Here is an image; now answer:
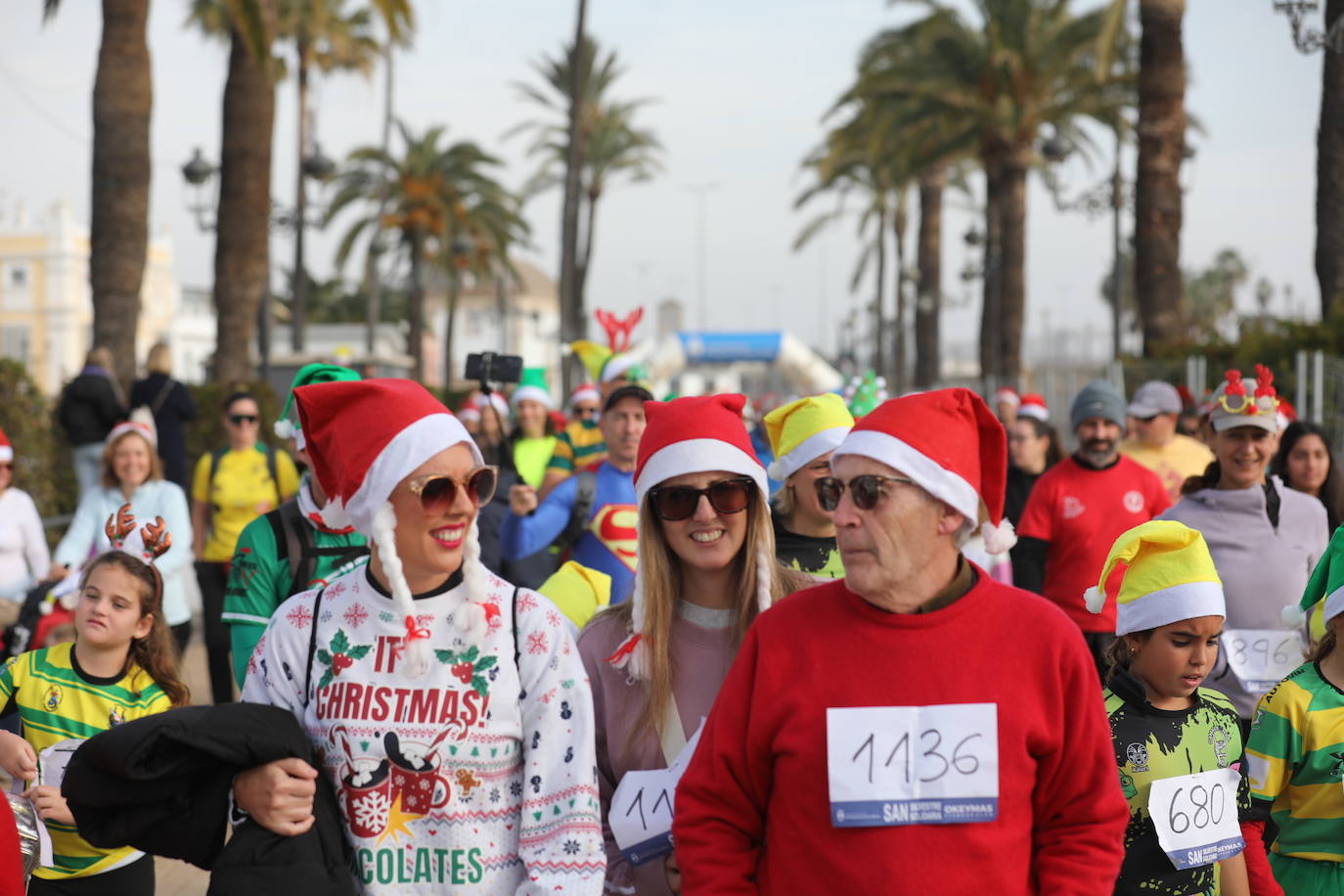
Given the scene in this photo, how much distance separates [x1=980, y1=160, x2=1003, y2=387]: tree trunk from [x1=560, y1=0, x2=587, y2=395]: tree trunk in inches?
334

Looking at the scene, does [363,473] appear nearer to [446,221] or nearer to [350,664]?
[350,664]

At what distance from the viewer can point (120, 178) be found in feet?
49.7

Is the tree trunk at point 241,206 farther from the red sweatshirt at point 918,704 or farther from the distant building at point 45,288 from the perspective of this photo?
the distant building at point 45,288

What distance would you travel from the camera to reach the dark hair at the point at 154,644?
4.94 m

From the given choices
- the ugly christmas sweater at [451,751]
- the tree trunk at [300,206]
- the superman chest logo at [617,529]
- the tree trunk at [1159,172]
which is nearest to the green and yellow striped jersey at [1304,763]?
the ugly christmas sweater at [451,751]

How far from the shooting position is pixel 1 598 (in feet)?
24.0

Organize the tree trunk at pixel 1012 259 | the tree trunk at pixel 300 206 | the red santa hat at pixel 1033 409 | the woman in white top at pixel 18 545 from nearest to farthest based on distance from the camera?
1. the woman in white top at pixel 18 545
2. the red santa hat at pixel 1033 409
3. the tree trunk at pixel 1012 259
4. the tree trunk at pixel 300 206

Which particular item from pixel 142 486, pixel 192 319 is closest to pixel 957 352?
pixel 192 319

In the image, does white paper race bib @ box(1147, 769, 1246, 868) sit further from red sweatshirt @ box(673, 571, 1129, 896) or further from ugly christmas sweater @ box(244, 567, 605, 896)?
ugly christmas sweater @ box(244, 567, 605, 896)

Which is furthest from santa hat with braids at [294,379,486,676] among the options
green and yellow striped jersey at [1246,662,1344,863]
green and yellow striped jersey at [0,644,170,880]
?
green and yellow striped jersey at [1246,662,1344,863]

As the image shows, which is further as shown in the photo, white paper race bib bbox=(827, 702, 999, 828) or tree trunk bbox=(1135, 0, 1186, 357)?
tree trunk bbox=(1135, 0, 1186, 357)

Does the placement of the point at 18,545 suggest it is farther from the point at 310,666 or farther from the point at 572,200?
the point at 572,200

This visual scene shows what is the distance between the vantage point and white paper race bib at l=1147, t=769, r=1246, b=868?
385 cm

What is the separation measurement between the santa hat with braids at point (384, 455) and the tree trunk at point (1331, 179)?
491 inches
